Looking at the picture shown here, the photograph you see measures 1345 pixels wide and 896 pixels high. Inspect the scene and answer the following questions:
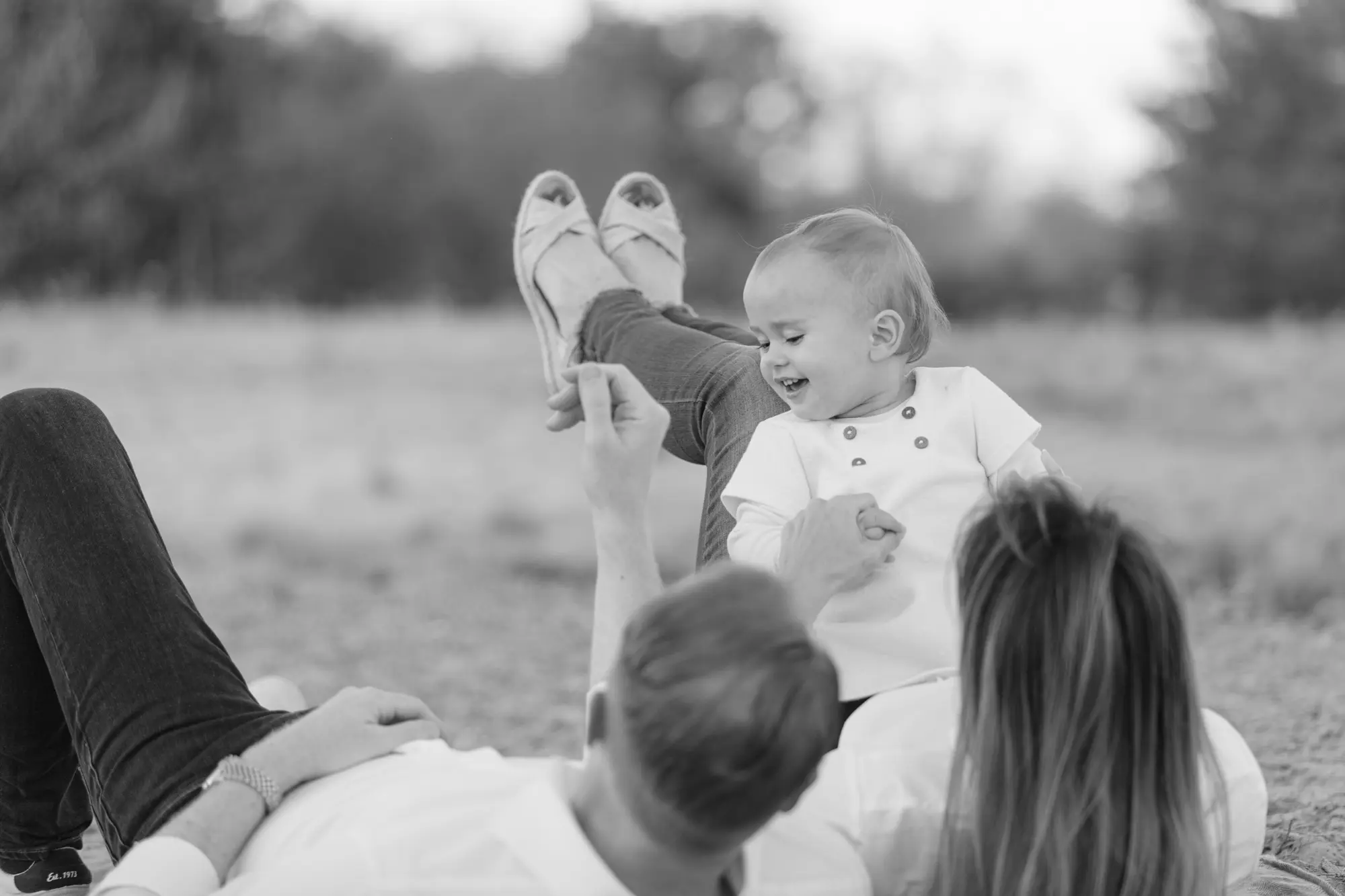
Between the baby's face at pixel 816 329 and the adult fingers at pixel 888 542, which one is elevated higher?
the baby's face at pixel 816 329

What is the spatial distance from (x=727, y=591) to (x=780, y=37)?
3175cm

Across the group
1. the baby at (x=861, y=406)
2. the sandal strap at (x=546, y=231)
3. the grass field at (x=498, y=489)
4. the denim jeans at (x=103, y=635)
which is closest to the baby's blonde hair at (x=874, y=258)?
the baby at (x=861, y=406)

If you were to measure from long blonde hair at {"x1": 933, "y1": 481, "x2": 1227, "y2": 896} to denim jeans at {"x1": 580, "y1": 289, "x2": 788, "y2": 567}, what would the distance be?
0.90m

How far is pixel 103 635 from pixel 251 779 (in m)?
0.31

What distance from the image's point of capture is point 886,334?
1.96 m

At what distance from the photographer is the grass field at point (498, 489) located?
3721 millimetres

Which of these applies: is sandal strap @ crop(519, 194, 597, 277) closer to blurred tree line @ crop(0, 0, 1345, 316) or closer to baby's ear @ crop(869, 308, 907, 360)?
baby's ear @ crop(869, 308, 907, 360)

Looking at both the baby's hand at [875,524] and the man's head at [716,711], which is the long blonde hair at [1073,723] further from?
the baby's hand at [875,524]

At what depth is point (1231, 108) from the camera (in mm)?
23328

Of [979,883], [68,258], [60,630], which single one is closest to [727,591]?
[979,883]

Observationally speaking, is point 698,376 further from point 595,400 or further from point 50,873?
point 50,873

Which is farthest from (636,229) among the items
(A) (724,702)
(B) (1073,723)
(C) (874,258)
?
(A) (724,702)

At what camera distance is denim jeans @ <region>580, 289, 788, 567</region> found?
7.41 feet

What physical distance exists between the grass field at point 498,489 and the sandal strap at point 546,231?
1.18 meters
